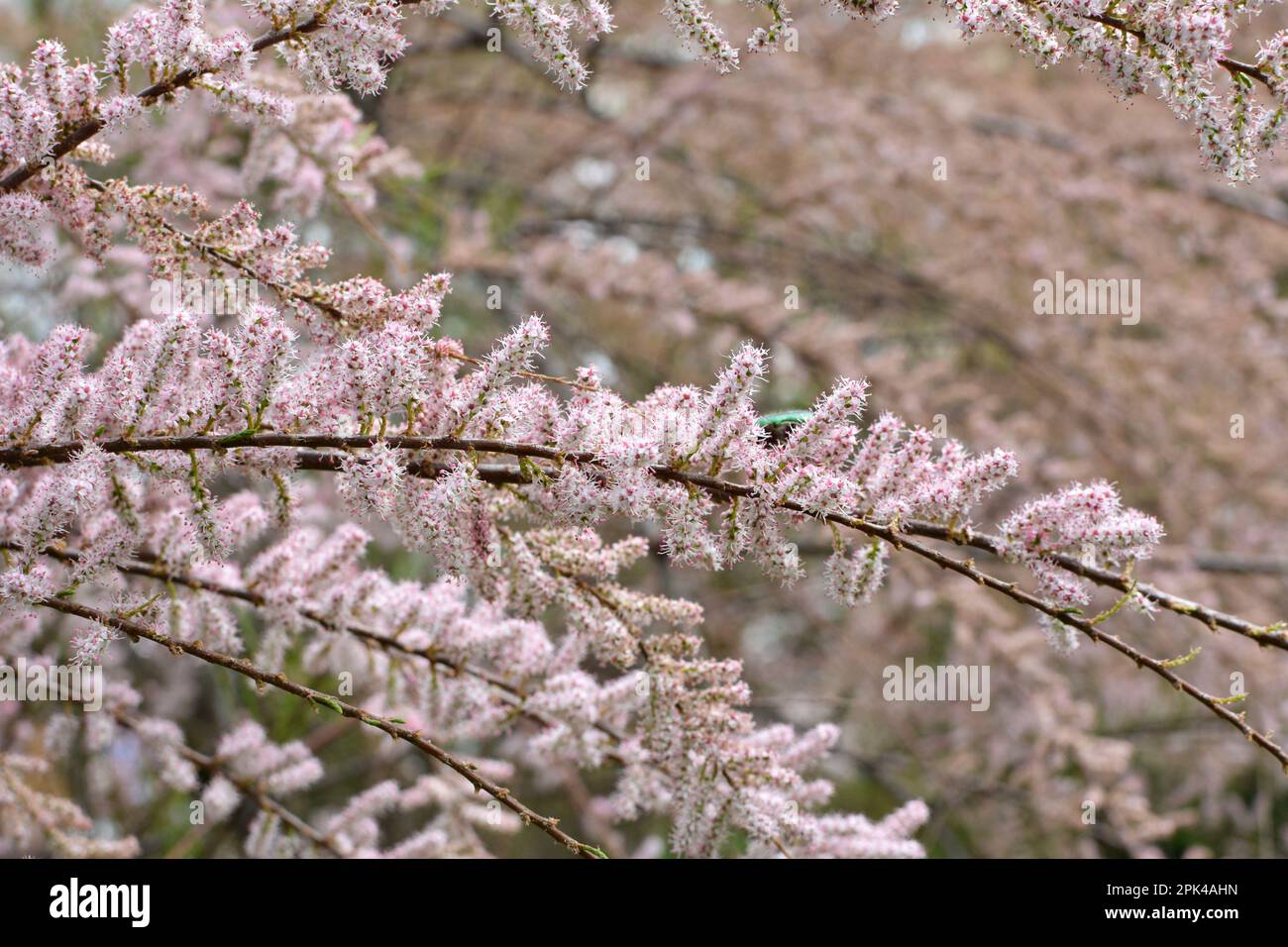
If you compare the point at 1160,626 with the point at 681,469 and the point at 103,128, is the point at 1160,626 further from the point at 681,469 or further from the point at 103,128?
the point at 103,128

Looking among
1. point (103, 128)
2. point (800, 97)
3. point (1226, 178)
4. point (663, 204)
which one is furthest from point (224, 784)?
point (663, 204)

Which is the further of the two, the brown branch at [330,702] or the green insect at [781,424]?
the green insect at [781,424]

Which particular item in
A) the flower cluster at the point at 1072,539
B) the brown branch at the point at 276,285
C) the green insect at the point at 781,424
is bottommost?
the flower cluster at the point at 1072,539

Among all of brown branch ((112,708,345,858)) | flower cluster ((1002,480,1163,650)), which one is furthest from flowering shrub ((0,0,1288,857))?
brown branch ((112,708,345,858))

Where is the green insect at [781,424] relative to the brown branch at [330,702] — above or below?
above

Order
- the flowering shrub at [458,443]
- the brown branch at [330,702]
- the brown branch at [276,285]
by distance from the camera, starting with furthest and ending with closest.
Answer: the brown branch at [276,285] → the flowering shrub at [458,443] → the brown branch at [330,702]

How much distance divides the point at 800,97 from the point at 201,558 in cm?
495

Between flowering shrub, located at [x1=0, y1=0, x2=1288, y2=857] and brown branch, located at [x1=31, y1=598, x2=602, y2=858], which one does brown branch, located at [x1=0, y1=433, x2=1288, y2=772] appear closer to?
flowering shrub, located at [x1=0, y1=0, x2=1288, y2=857]

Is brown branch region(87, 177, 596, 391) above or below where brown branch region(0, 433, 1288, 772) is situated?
above

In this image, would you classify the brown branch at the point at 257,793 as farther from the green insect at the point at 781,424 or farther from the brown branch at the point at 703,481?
the green insect at the point at 781,424

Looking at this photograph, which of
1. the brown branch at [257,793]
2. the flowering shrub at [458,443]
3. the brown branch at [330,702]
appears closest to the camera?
the brown branch at [330,702]

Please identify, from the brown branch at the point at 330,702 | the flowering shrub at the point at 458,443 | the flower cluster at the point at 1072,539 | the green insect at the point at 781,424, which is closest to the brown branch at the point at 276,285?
the flowering shrub at the point at 458,443

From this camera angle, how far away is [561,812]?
287 inches
